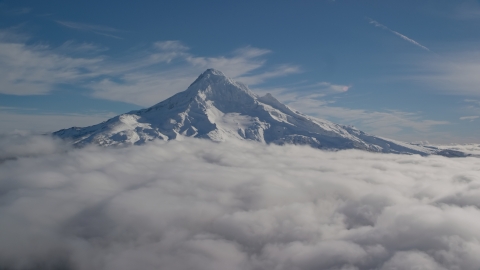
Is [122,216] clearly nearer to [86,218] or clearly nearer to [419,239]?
[86,218]

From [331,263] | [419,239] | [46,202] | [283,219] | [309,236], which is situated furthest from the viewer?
[46,202]

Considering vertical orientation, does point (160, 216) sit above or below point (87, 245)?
above

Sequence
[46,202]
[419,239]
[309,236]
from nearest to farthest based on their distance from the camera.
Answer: [419,239] → [309,236] → [46,202]

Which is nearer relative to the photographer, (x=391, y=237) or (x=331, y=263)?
(x=331, y=263)

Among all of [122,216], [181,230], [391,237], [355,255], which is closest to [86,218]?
[122,216]

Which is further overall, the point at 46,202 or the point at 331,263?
the point at 46,202

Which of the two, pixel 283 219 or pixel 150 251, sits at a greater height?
pixel 283 219

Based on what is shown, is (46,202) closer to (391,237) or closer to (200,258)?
(200,258)

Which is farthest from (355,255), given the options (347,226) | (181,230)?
(181,230)

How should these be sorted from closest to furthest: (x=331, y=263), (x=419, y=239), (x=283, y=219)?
(x=331, y=263) → (x=419, y=239) → (x=283, y=219)
